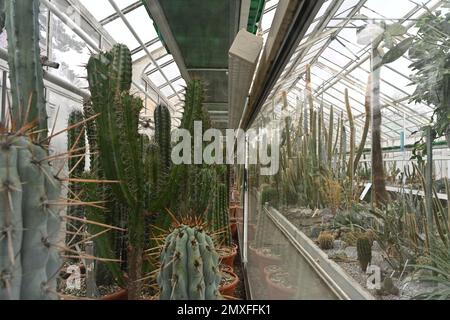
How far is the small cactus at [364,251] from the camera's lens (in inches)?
34.3

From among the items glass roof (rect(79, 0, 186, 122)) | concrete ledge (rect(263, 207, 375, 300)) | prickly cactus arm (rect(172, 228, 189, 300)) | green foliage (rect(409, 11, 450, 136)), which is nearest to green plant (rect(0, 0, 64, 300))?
prickly cactus arm (rect(172, 228, 189, 300))

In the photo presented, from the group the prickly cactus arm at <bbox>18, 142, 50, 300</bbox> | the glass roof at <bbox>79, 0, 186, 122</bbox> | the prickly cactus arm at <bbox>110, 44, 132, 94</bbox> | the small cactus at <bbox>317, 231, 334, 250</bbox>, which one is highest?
the glass roof at <bbox>79, 0, 186, 122</bbox>

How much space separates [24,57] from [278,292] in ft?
3.43

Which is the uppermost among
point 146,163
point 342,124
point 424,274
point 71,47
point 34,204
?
point 71,47

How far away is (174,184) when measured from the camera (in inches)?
50.5

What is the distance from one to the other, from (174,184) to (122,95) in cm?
37

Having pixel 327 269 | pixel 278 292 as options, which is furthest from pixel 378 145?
pixel 278 292

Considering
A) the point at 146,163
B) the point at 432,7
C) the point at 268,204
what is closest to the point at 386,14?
the point at 432,7

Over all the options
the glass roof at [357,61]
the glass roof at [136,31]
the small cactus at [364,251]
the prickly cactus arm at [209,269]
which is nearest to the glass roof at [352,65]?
the glass roof at [357,61]

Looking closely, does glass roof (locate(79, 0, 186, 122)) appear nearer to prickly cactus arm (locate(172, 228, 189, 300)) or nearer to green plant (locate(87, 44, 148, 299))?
green plant (locate(87, 44, 148, 299))

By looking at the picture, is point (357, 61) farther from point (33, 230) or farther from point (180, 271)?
point (33, 230)

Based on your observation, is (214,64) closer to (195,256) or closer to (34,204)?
(195,256)

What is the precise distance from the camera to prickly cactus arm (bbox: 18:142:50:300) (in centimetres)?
47

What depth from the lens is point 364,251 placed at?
36.0 inches
